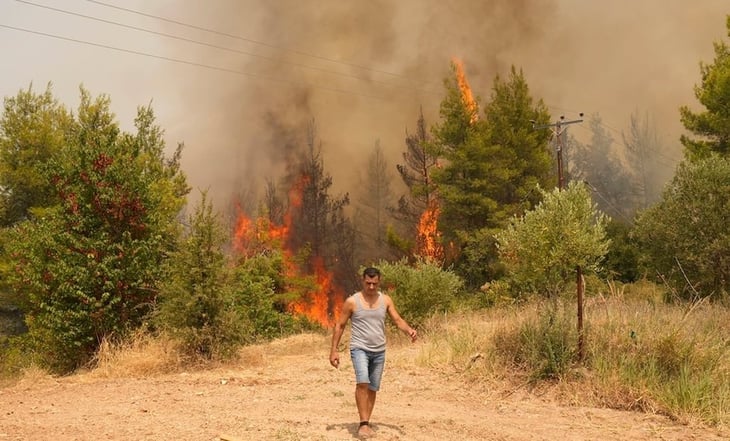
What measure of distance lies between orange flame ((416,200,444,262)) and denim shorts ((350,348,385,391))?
25.3 metres

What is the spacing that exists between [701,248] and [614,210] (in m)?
31.4

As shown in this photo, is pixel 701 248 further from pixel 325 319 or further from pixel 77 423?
pixel 325 319

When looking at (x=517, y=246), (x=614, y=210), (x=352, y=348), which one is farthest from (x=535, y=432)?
(x=614, y=210)

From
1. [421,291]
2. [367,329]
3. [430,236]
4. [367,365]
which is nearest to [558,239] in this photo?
[367,329]

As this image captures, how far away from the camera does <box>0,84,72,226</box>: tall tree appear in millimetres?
24844

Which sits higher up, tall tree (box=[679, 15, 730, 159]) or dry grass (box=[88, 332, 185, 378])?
tall tree (box=[679, 15, 730, 159])

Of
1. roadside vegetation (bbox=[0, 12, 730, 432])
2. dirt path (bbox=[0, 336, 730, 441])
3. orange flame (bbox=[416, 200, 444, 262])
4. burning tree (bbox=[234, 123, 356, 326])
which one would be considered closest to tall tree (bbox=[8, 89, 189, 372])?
roadside vegetation (bbox=[0, 12, 730, 432])

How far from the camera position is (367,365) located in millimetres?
6449

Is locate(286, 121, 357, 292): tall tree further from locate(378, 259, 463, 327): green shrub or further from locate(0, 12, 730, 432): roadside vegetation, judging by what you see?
locate(378, 259, 463, 327): green shrub

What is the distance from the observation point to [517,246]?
9969mm

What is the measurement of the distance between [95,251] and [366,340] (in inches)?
371

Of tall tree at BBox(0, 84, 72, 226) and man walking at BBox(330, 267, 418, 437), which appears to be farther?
tall tree at BBox(0, 84, 72, 226)

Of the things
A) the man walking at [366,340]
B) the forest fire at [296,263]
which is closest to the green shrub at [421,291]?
the man walking at [366,340]

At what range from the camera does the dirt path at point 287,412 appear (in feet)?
22.2
